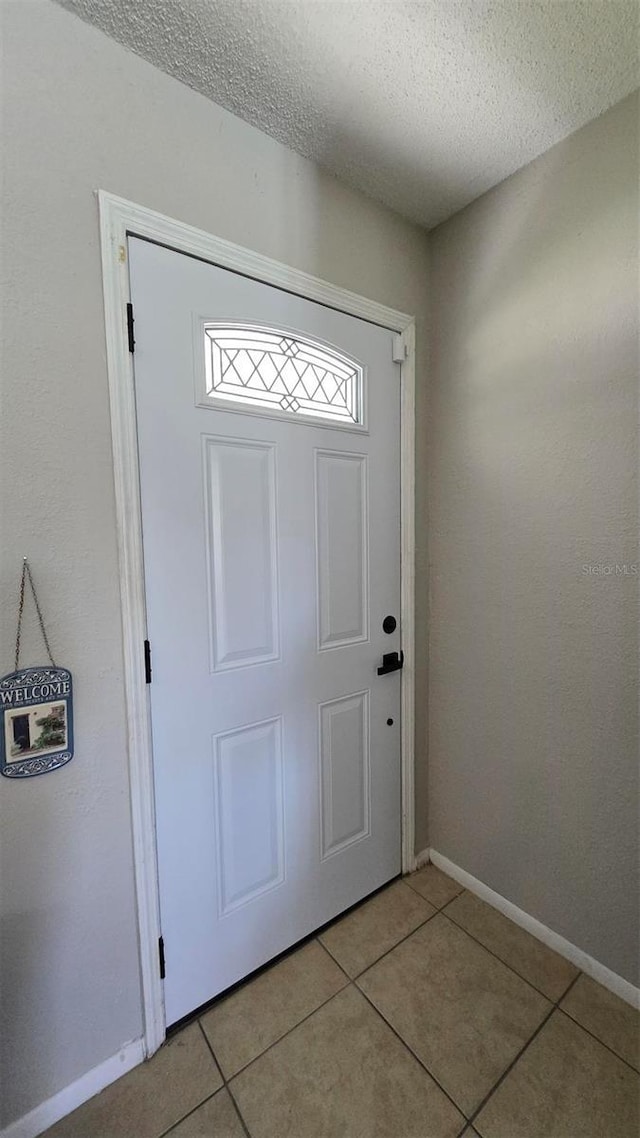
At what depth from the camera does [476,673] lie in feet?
5.12

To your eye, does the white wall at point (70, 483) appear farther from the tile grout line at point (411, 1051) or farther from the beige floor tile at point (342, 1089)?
the tile grout line at point (411, 1051)

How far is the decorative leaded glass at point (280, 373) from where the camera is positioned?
3.78 ft

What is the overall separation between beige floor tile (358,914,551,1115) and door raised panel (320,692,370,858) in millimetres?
378

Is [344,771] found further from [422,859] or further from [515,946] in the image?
[515,946]

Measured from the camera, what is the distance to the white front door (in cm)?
108

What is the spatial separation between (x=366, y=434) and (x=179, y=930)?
1632 millimetres

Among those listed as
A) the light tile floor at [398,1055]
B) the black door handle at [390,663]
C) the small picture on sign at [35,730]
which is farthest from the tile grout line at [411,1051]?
the small picture on sign at [35,730]

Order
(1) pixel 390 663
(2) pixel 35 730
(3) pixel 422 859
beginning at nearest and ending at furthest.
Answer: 1. (2) pixel 35 730
2. (1) pixel 390 663
3. (3) pixel 422 859

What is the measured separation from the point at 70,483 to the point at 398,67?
1.34 m

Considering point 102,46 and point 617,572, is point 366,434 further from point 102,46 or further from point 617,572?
point 102,46

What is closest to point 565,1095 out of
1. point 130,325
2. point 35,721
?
point 35,721

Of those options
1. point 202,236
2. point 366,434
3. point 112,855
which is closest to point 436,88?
point 202,236

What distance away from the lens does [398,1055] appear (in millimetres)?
1080

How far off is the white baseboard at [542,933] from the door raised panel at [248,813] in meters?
0.79
